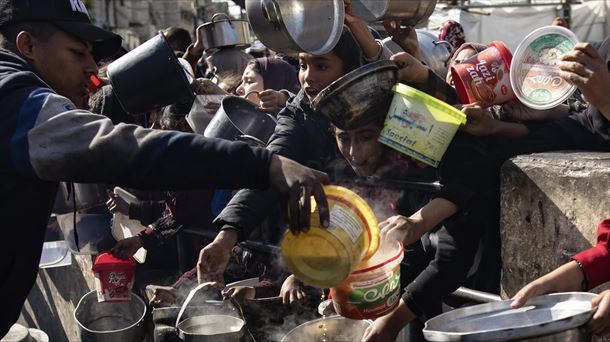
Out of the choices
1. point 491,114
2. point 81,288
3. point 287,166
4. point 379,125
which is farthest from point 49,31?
point 81,288

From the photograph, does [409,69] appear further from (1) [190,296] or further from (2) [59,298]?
(2) [59,298]

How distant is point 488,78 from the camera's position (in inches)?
116

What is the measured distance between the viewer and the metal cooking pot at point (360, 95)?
2.78 meters

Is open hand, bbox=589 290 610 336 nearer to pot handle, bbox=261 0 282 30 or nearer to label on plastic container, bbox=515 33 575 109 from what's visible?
label on plastic container, bbox=515 33 575 109

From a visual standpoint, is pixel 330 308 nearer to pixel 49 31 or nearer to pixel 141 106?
pixel 49 31

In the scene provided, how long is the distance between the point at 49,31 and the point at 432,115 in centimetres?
137

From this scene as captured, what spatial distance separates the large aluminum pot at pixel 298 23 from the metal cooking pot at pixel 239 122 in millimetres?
834

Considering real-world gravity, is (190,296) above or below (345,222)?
below

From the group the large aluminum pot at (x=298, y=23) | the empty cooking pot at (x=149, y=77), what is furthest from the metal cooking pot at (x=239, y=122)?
the large aluminum pot at (x=298, y=23)

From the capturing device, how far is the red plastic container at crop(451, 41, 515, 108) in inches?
116

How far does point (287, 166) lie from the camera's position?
1953mm

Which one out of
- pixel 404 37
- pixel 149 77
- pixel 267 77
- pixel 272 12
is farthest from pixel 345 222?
pixel 267 77

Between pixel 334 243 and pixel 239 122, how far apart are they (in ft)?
7.06

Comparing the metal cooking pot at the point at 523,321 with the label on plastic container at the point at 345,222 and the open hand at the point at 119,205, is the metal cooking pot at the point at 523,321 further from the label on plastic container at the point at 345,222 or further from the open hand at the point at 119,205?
the open hand at the point at 119,205
